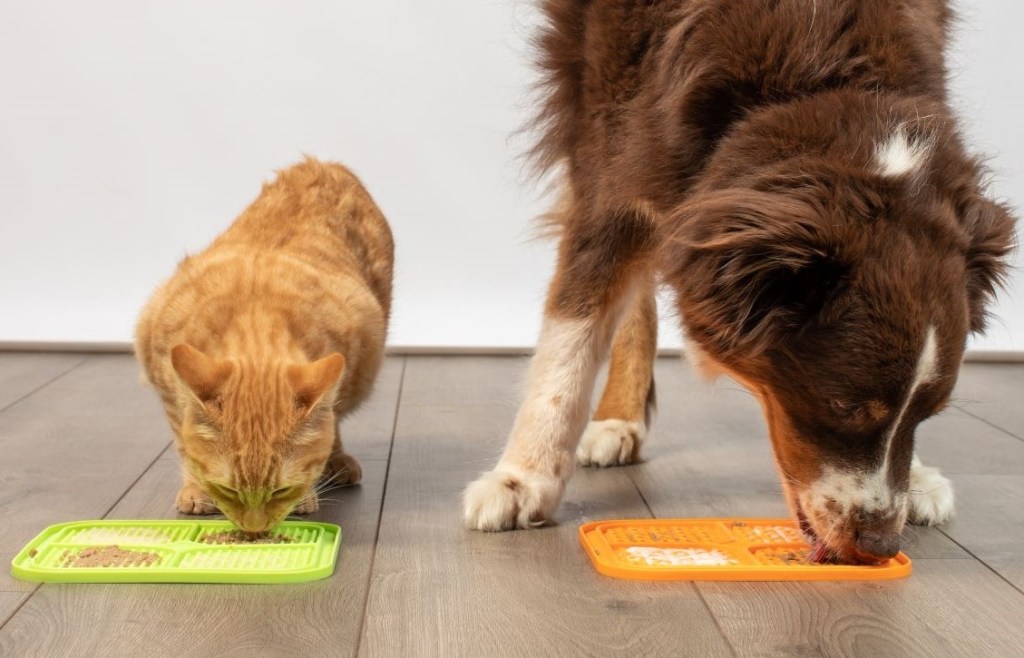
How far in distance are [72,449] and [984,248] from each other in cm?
211

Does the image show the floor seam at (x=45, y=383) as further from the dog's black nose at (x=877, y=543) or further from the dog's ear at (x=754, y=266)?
the dog's black nose at (x=877, y=543)

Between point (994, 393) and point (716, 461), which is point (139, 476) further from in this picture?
point (994, 393)

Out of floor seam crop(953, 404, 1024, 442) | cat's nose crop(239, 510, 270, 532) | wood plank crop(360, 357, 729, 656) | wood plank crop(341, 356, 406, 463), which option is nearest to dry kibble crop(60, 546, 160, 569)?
cat's nose crop(239, 510, 270, 532)

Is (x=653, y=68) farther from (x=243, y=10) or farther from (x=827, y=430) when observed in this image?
(x=243, y=10)

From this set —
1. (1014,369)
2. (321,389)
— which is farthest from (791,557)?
(1014,369)

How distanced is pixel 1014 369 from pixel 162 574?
133 inches

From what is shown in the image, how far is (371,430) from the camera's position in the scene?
3098 mm

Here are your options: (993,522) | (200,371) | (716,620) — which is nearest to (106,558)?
(200,371)

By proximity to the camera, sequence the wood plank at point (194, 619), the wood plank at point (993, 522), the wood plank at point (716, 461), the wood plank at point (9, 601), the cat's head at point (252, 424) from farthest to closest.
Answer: the wood plank at point (716, 461)
the wood plank at point (993, 522)
the cat's head at point (252, 424)
the wood plank at point (9, 601)
the wood plank at point (194, 619)

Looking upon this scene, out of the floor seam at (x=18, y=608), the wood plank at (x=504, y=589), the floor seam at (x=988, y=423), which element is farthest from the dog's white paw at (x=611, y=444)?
the floor seam at (x=18, y=608)

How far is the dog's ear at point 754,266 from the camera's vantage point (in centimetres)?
179

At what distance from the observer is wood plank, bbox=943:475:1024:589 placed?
2.19 metres

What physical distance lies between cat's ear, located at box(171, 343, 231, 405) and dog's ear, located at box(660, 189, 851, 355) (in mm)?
810

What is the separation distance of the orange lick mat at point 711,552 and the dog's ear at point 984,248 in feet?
1.65
